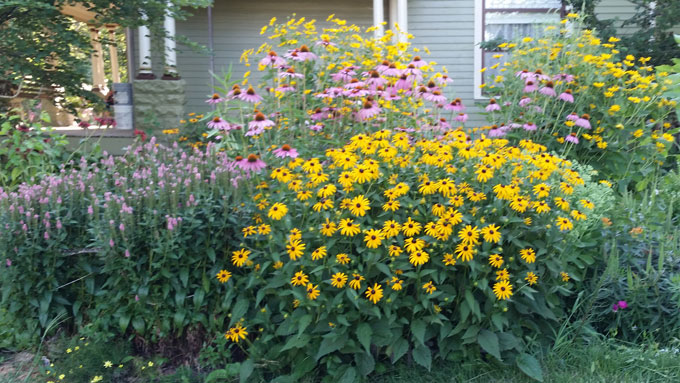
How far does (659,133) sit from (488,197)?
2.68 meters

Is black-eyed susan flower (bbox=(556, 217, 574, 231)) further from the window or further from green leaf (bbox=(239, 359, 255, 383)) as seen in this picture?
the window

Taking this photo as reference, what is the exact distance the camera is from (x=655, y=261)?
3428 millimetres

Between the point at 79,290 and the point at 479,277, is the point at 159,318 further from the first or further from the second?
the point at 479,277

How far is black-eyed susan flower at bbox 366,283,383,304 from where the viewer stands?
2.68 metres

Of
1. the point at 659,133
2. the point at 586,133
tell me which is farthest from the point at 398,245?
the point at 659,133

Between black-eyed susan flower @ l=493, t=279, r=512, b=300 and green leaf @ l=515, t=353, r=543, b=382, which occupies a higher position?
black-eyed susan flower @ l=493, t=279, r=512, b=300

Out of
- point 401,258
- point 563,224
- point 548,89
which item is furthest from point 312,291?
point 548,89

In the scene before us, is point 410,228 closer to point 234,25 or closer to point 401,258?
point 401,258

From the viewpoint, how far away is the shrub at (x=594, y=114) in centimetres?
459

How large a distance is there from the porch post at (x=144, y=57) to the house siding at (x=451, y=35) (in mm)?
3661

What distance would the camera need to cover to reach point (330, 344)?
9.01ft

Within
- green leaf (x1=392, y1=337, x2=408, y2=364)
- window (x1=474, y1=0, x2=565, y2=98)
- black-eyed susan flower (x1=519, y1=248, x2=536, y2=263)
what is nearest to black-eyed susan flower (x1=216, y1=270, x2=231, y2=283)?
green leaf (x1=392, y1=337, x2=408, y2=364)

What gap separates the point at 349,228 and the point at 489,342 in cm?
84

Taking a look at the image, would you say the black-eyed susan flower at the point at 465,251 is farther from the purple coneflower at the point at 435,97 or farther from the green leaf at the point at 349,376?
the purple coneflower at the point at 435,97
